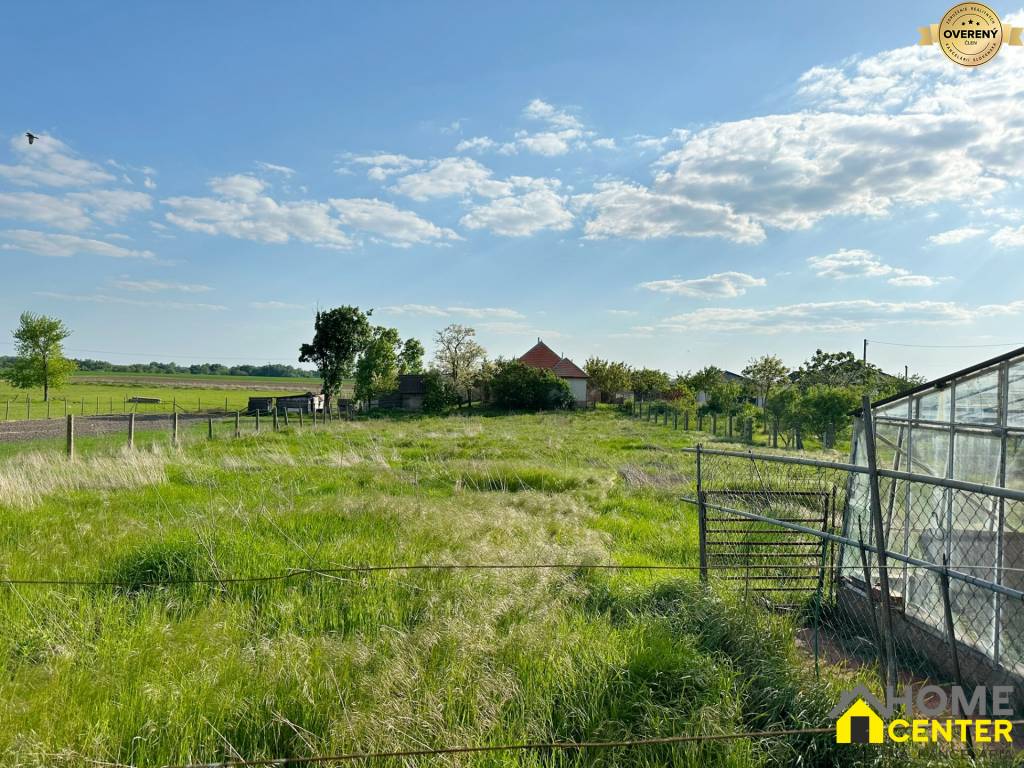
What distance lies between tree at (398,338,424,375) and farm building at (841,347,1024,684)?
209 feet

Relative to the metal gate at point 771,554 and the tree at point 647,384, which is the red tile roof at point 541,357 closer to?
the tree at point 647,384

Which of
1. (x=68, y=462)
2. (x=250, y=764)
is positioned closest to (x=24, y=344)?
(x=68, y=462)

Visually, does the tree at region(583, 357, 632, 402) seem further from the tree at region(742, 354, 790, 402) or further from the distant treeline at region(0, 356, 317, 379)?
the distant treeline at region(0, 356, 317, 379)

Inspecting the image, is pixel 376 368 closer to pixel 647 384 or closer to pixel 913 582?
pixel 647 384

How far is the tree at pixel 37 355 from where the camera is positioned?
4828cm

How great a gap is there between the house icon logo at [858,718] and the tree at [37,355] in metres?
59.2

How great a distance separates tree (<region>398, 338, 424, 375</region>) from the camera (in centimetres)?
6869

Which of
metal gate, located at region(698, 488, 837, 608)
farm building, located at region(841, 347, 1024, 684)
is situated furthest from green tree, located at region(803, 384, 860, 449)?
farm building, located at region(841, 347, 1024, 684)

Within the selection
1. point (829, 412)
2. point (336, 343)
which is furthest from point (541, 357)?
point (829, 412)

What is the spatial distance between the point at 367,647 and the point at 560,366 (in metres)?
55.6

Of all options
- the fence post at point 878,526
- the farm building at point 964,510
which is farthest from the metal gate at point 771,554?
the fence post at point 878,526

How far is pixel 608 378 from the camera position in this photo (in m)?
62.8

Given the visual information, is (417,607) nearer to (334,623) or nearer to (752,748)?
(334,623)

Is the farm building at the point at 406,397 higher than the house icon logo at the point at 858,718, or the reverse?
the farm building at the point at 406,397
